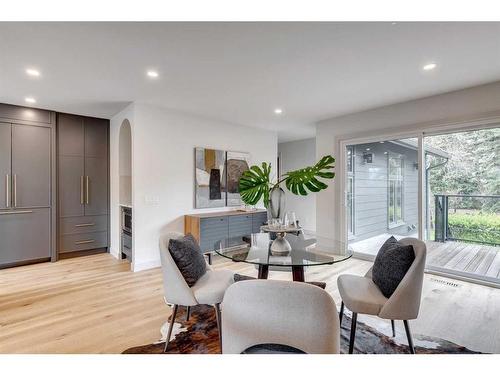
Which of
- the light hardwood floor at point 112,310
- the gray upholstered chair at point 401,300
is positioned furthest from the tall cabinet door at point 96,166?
the gray upholstered chair at point 401,300

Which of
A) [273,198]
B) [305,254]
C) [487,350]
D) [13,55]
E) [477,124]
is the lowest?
[487,350]

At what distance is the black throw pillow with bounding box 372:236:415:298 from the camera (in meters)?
1.79

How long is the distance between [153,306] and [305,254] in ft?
5.37

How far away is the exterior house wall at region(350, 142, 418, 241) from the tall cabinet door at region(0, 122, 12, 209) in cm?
550

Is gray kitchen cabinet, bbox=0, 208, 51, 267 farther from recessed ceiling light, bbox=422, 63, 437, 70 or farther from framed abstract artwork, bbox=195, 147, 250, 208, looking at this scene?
recessed ceiling light, bbox=422, 63, 437, 70

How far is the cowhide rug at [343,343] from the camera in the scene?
6.29 feet

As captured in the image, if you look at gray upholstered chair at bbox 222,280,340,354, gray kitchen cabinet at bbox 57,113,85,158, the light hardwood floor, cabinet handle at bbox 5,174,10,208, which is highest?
gray kitchen cabinet at bbox 57,113,85,158

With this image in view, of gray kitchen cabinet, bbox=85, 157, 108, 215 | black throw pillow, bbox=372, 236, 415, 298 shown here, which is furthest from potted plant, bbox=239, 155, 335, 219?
gray kitchen cabinet, bbox=85, 157, 108, 215

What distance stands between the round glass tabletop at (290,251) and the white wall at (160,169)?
5.37ft
